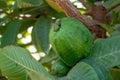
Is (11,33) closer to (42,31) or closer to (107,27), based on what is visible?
(42,31)

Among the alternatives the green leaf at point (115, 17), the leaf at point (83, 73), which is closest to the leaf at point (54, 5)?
the green leaf at point (115, 17)

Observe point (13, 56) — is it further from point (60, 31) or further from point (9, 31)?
point (9, 31)

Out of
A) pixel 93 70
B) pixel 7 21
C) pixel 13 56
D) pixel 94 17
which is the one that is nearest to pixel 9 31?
pixel 7 21

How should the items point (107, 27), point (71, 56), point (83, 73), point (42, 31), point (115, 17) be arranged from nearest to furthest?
point (83, 73) < point (71, 56) < point (107, 27) < point (115, 17) < point (42, 31)

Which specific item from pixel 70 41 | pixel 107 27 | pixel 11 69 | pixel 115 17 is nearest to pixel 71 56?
pixel 70 41

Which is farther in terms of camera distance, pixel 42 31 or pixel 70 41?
pixel 42 31

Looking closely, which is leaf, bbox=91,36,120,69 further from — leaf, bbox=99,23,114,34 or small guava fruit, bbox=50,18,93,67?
leaf, bbox=99,23,114,34
